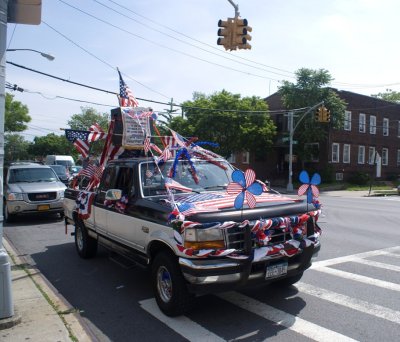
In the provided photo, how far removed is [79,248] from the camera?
8.07 metres

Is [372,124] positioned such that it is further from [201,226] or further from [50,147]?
[50,147]

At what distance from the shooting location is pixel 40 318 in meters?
4.71

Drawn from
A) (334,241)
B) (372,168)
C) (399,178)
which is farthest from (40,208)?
(399,178)

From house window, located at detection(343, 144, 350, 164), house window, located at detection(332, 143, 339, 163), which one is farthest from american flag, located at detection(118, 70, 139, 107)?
house window, located at detection(343, 144, 350, 164)

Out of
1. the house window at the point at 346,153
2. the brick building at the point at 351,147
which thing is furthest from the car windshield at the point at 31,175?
the house window at the point at 346,153

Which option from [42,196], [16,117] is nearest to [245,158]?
[16,117]

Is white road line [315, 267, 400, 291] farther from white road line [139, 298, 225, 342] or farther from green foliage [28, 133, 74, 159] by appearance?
green foliage [28, 133, 74, 159]

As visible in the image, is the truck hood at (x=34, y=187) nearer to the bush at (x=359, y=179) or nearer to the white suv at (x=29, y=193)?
the white suv at (x=29, y=193)

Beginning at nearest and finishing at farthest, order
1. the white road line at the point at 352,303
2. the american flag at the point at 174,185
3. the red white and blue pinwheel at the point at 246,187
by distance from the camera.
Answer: the red white and blue pinwheel at the point at 246,187
the white road line at the point at 352,303
the american flag at the point at 174,185

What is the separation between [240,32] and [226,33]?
48 centimetres

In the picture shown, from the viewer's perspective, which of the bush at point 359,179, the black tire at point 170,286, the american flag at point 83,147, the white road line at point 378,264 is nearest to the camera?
the black tire at point 170,286

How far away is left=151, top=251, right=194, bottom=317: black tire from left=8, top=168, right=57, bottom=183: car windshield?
9619 millimetres

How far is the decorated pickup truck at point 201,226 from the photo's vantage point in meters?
4.41

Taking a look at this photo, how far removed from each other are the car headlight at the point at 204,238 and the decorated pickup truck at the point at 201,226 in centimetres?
1
